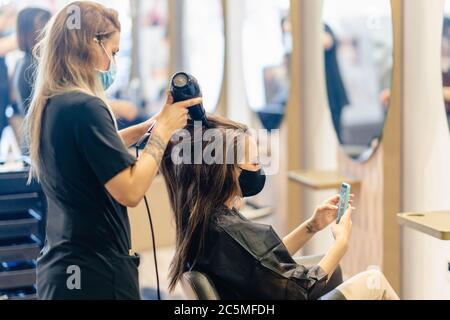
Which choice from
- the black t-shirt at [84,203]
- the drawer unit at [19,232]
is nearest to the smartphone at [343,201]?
the black t-shirt at [84,203]

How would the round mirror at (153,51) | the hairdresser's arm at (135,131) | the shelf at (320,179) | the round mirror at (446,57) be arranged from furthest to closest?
the round mirror at (153,51) → the shelf at (320,179) → the round mirror at (446,57) → the hairdresser's arm at (135,131)

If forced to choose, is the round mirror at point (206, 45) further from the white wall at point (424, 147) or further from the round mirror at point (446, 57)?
the round mirror at point (446, 57)

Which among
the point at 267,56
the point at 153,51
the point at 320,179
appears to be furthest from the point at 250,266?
the point at 153,51

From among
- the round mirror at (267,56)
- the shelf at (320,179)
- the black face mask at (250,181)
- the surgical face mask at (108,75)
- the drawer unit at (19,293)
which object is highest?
the round mirror at (267,56)

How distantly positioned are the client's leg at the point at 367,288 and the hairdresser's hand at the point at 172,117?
2.01 feet

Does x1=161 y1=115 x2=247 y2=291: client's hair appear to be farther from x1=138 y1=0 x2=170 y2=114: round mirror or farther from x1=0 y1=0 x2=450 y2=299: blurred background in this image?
x1=138 y1=0 x2=170 y2=114: round mirror

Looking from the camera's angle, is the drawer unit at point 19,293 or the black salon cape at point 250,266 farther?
the drawer unit at point 19,293

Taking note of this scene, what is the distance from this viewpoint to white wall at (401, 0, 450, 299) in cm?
241

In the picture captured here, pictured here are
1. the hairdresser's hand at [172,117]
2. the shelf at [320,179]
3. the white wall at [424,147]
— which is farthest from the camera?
the shelf at [320,179]

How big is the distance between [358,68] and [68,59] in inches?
60.8

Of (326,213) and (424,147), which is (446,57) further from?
(326,213)

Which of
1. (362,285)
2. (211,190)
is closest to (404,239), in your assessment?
(362,285)

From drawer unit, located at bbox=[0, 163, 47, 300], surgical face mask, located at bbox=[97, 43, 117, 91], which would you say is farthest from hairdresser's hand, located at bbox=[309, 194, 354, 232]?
drawer unit, located at bbox=[0, 163, 47, 300]

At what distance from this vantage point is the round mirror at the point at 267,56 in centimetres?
339
